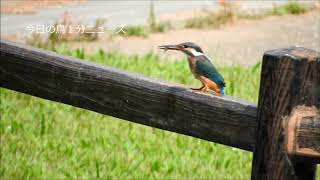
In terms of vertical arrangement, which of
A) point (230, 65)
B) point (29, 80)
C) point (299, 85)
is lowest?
point (230, 65)

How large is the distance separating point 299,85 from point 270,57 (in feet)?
0.32

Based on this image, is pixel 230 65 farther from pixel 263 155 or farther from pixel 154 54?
pixel 263 155

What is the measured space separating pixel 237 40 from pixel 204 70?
4998 mm

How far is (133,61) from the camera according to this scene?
5.85 metres

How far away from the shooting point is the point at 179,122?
2020 millimetres

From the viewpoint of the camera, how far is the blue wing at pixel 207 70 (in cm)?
202

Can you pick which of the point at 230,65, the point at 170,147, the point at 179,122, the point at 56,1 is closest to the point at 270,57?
the point at 179,122

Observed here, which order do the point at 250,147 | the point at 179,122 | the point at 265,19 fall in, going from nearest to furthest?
the point at 250,147
the point at 179,122
the point at 265,19

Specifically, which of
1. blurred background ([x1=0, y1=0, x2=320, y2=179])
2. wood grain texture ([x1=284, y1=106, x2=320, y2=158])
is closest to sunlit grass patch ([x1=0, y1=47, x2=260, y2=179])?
blurred background ([x1=0, y1=0, x2=320, y2=179])

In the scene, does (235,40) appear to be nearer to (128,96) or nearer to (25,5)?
(25,5)

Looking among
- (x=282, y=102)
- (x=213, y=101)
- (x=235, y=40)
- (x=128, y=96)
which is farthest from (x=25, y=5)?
(x=282, y=102)

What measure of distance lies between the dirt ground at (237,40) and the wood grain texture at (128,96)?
391cm

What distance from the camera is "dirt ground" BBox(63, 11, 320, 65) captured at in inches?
259

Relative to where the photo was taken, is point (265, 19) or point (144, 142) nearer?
point (144, 142)
